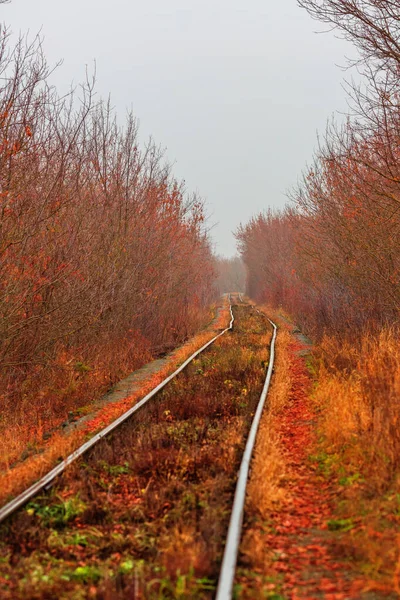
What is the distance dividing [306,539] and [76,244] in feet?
27.9

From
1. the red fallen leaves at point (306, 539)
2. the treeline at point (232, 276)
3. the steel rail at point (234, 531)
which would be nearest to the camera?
the steel rail at point (234, 531)

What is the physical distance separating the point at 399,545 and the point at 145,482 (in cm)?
253

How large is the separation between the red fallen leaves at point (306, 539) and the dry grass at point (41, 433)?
2.54m

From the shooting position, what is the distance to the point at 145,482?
5.51 m

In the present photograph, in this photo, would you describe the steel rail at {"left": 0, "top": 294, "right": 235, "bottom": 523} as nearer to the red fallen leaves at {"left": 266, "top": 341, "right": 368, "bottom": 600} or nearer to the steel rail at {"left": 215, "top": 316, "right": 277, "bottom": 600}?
the steel rail at {"left": 215, "top": 316, "right": 277, "bottom": 600}

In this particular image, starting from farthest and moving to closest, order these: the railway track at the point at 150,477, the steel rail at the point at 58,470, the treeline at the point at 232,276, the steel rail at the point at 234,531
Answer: the treeline at the point at 232,276 → the steel rail at the point at 58,470 → the railway track at the point at 150,477 → the steel rail at the point at 234,531

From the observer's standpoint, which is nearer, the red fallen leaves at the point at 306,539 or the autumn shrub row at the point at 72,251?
the red fallen leaves at the point at 306,539

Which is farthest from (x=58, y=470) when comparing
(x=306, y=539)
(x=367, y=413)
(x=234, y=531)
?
(x=367, y=413)

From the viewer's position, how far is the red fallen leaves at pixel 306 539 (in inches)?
144

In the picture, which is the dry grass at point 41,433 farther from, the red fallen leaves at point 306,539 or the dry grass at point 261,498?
the red fallen leaves at point 306,539

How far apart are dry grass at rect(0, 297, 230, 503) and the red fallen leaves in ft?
8.34

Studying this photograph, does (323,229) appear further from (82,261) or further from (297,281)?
(297,281)

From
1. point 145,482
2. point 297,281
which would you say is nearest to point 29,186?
point 145,482

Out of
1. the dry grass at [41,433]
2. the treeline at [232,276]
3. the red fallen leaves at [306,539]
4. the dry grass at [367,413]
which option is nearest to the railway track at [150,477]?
the dry grass at [41,433]
